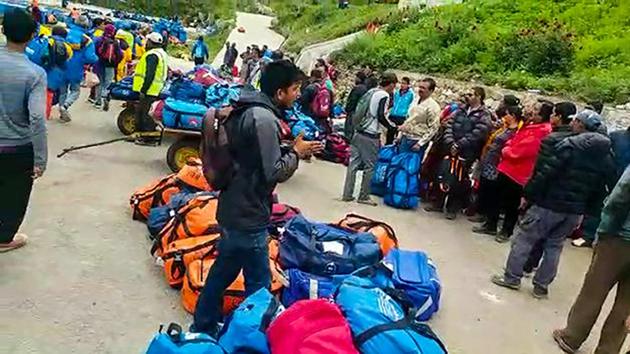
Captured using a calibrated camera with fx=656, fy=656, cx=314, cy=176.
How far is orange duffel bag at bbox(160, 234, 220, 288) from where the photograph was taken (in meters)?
5.43

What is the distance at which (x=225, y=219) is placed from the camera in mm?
4160

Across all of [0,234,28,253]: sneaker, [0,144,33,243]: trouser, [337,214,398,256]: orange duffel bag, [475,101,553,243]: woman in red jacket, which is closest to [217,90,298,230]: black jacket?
[0,144,33,243]: trouser

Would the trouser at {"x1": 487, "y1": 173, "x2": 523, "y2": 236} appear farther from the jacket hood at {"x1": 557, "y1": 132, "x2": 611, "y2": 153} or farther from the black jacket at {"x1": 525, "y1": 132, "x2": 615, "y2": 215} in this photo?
the jacket hood at {"x1": 557, "y1": 132, "x2": 611, "y2": 153}

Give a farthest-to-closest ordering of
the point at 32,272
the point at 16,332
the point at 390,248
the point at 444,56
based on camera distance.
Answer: the point at 444,56 → the point at 390,248 → the point at 32,272 → the point at 16,332

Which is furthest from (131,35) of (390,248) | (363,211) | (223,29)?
(223,29)

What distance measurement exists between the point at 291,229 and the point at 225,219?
1.60 meters

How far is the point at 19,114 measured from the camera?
17.3ft

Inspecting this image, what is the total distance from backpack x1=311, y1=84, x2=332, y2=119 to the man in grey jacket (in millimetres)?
6803

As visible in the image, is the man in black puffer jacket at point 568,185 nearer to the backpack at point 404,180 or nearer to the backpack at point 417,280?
the backpack at point 417,280

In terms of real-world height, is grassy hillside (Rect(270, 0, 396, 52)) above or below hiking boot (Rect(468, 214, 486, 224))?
above

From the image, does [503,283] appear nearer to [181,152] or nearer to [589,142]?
[589,142]

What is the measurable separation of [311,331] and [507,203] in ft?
17.3

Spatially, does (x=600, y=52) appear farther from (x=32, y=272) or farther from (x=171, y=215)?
(x=32, y=272)

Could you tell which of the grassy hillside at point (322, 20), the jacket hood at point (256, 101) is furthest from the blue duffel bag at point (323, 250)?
the grassy hillside at point (322, 20)
